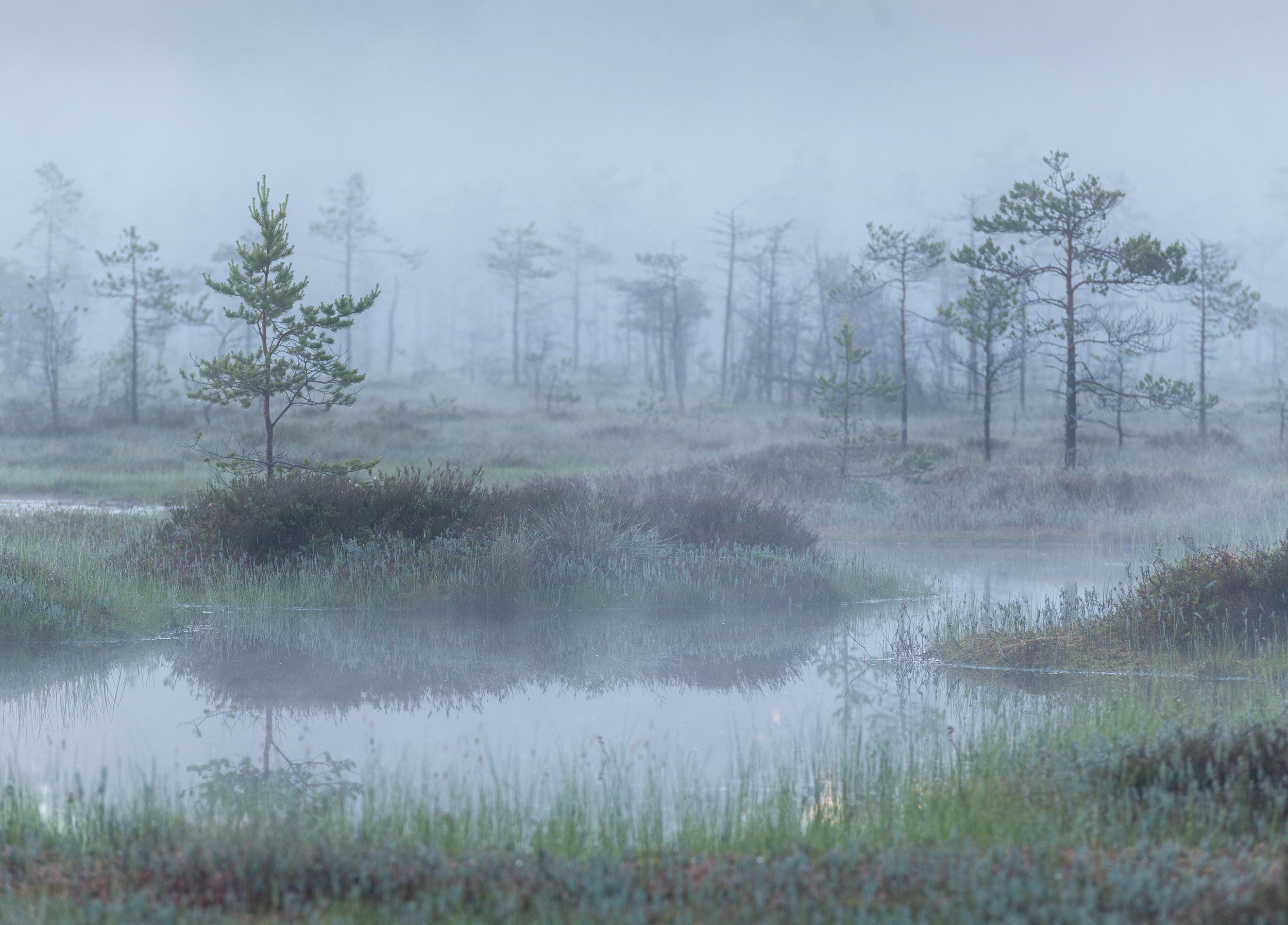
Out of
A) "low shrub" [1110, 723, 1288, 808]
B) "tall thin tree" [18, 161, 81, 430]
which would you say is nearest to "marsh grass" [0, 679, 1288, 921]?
"low shrub" [1110, 723, 1288, 808]

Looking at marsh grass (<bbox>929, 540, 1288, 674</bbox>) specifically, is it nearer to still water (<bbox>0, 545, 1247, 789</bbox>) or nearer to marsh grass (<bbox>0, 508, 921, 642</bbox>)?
still water (<bbox>0, 545, 1247, 789</bbox>)

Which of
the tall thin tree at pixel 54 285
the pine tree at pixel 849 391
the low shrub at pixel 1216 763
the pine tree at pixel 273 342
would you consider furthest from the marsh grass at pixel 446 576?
the tall thin tree at pixel 54 285

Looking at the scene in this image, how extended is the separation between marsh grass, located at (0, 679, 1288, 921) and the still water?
1.75 feet

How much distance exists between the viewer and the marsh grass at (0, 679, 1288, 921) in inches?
171

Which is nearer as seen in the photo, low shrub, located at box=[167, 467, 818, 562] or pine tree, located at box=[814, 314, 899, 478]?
low shrub, located at box=[167, 467, 818, 562]

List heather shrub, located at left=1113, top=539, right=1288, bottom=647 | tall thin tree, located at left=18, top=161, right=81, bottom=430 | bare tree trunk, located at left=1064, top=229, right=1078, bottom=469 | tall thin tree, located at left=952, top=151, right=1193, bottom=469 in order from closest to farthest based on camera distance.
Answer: heather shrub, located at left=1113, top=539, right=1288, bottom=647, tall thin tree, located at left=952, top=151, right=1193, bottom=469, bare tree trunk, located at left=1064, top=229, right=1078, bottom=469, tall thin tree, located at left=18, top=161, right=81, bottom=430

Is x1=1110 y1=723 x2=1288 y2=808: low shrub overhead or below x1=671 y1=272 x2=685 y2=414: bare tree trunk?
below

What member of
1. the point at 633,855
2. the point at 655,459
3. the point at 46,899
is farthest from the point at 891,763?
the point at 655,459

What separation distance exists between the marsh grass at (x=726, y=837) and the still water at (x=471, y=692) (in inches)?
21.0

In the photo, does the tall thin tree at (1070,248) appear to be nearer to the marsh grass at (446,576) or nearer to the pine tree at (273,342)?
the marsh grass at (446,576)

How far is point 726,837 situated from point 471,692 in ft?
14.2

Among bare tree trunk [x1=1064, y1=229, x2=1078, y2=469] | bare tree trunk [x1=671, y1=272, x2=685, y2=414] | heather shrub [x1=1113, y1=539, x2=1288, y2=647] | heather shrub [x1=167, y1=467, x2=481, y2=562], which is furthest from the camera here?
bare tree trunk [x1=671, y1=272, x2=685, y2=414]

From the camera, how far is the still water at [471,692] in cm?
754

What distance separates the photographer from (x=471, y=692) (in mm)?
9273
